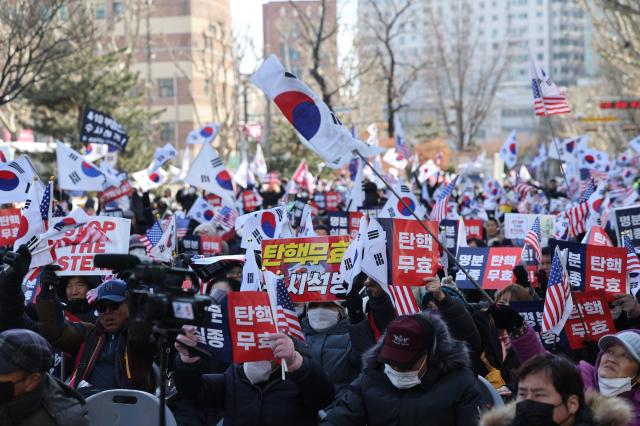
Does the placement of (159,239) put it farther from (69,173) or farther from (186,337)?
(186,337)

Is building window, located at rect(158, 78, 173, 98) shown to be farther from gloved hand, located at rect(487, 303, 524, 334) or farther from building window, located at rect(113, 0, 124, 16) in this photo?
gloved hand, located at rect(487, 303, 524, 334)

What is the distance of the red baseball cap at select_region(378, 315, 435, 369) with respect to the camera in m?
5.05

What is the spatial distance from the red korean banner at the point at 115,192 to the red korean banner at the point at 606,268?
9422mm

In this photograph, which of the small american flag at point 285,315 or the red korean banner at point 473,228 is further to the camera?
the red korean banner at point 473,228

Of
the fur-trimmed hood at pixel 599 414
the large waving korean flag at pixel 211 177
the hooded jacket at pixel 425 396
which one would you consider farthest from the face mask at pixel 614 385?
the large waving korean flag at pixel 211 177

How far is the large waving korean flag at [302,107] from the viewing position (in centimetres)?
784

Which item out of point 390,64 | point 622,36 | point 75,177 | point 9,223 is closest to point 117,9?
point 390,64

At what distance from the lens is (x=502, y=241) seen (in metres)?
14.5

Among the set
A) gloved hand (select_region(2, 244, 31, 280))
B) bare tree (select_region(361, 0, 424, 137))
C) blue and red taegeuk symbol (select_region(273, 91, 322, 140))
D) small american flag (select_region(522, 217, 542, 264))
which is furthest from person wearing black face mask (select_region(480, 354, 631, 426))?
bare tree (select_region(361, 0, 424, 137))

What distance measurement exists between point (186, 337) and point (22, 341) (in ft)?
2.83

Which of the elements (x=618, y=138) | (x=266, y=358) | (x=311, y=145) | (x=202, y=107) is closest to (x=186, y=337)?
(x=266, y=358)

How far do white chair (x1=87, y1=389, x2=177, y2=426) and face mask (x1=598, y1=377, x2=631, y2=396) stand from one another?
204 centimetres

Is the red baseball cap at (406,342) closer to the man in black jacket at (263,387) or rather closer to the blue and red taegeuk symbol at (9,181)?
the man in black jacket at (263,387)

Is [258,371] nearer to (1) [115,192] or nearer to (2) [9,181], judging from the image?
(2) [9,181]
